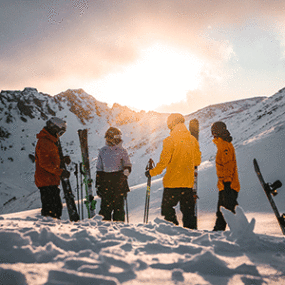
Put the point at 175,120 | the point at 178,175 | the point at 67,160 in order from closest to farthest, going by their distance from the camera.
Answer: the point at 178,175, the point at 175,120, the point at 67,160

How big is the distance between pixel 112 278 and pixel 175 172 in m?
2.02

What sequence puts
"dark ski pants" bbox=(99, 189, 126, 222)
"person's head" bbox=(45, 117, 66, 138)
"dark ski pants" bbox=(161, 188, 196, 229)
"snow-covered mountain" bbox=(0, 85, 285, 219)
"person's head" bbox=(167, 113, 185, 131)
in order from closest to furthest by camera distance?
"dark ski pants" bbox=(161, 188, 196, 229)
"person's head" bbox=(167, 113, 185, 131)
"person's head" bbox=(45, 117, 66, 138)
"dark ski pants" bbox=(99, 189, 126, 222)
"snow-covered mountain" bbox=(0, 85, 285, 219)

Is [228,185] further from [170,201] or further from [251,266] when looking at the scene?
[251,266]


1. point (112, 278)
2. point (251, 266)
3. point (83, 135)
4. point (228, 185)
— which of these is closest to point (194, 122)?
point (228, 185)

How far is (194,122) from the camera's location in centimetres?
534

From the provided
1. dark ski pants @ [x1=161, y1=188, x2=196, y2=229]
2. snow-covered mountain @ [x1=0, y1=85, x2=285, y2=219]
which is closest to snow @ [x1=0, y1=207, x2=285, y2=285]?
dark ski pants @ [x1=161, y1=188, x2=196, y2=229]

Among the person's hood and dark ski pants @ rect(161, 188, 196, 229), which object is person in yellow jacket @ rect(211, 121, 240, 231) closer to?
dark ski pants @ rect(161, 188, 196, 229)

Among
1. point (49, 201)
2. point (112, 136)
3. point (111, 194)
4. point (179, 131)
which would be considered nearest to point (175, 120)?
point (179, 131)

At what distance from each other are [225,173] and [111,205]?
7.46 ft

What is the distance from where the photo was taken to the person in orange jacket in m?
3.18

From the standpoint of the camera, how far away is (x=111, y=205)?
371 cm

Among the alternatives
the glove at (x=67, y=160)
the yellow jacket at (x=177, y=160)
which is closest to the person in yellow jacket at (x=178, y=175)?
the yellow jacket at (x=177, y=160)

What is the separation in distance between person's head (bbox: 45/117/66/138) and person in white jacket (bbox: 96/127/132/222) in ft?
2.83

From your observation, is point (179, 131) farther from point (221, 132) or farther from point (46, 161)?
point (46, 161)
